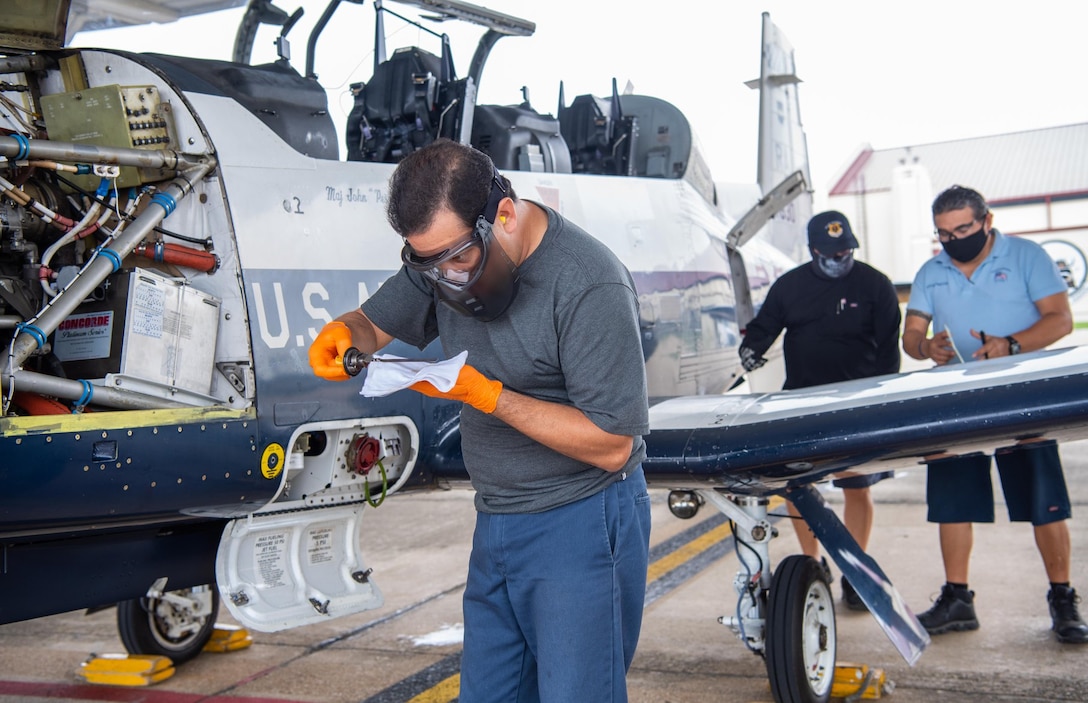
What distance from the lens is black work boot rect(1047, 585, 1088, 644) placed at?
3789 millimetres

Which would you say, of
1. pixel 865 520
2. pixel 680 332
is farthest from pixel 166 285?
pixel 865 520

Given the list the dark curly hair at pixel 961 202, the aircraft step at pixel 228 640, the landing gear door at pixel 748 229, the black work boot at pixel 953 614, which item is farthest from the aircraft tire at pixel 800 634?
the aircraft step at pixel 228 640

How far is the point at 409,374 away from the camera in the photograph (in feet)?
6.16

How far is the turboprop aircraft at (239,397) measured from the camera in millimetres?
2672

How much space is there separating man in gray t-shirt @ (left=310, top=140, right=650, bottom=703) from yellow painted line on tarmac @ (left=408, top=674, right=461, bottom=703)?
1582mm

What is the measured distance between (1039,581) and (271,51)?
4.06 metres

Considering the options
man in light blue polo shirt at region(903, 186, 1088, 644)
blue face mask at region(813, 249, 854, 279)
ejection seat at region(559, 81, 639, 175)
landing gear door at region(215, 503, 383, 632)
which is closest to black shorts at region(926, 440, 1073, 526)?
man in light blue polo shirt at region(903, 186, 1088, 644)

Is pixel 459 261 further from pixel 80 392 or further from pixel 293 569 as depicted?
pixel 293 569

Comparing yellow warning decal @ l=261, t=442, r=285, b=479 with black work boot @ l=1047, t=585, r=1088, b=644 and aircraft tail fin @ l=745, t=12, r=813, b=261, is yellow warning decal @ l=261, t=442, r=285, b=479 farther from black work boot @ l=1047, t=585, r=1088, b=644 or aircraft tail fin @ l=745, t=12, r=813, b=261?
aircraft tail fin @ l=745, t=12, r=813, b=261

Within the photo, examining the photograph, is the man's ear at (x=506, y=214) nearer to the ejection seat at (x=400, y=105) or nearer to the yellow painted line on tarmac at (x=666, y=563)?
the ejection seat at (x=400, y=105)

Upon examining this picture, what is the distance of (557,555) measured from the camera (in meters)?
1.93

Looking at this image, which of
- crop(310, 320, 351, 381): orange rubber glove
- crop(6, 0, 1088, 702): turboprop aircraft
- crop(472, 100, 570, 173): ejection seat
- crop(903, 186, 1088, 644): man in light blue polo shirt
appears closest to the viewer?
crop(310, 320, 351, 381): orange rubber glove

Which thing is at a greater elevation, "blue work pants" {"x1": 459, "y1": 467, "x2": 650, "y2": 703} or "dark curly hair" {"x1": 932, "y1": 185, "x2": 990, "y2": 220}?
"dark curly hair" {"x1": 932, "y1": 185, "x2": 990, "y2": 220}

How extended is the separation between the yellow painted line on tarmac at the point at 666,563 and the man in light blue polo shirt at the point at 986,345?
802 millimetres
